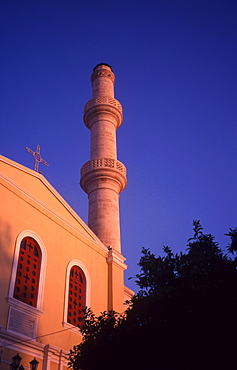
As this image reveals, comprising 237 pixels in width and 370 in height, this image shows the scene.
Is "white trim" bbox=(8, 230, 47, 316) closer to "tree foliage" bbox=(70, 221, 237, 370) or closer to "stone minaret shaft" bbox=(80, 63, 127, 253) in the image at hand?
"tree foliage" bbox=(70, 221, 237, 370)

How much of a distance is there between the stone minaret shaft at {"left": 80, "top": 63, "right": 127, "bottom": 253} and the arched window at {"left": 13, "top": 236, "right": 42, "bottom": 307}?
5273 millimetres

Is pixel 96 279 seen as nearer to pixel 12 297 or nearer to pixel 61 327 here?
pixel 61 327

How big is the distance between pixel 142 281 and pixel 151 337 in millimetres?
1740

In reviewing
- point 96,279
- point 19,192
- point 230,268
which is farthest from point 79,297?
point 230,268

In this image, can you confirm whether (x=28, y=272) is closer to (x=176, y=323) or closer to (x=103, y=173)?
(x=176, y=323)

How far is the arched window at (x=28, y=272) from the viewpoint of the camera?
11.1 meters

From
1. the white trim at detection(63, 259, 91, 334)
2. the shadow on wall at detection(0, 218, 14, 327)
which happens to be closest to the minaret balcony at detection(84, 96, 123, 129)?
the white trim at detection(63, 259, 91, 334)

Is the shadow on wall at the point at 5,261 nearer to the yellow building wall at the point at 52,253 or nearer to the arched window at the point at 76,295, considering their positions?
the yellow building wall at the point at 52,253

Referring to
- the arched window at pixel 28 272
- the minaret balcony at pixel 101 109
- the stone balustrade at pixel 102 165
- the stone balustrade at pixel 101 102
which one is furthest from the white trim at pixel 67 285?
the stone balustrade at pixel 101 102

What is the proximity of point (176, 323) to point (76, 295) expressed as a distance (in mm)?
5962

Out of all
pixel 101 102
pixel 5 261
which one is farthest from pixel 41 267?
pixel 101 102

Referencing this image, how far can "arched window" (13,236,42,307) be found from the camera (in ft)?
36.3

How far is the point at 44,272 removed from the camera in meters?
12.0

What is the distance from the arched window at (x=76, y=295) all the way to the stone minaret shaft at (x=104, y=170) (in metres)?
3.55
